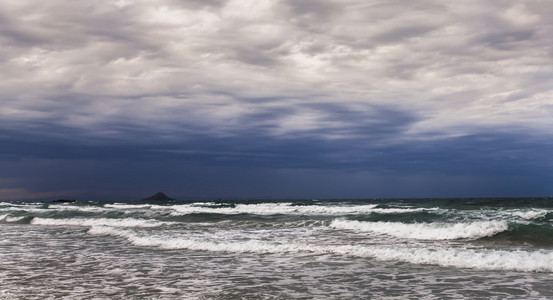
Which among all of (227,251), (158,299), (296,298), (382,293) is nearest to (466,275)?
(382,293)

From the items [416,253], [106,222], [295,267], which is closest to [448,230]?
[416,253]

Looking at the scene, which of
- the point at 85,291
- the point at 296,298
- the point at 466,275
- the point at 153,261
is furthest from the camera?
the point at 153,261

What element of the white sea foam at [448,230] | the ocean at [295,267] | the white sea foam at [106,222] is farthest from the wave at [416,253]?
the white sea foam at [106,222]

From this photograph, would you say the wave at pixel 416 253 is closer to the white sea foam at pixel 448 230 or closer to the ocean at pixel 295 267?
the ocean at pixel 295 267

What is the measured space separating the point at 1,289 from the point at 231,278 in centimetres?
510

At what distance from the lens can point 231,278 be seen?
11.7 m

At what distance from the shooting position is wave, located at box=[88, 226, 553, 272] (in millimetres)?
12561

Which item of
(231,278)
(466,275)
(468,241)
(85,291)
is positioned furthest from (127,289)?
(468,241)

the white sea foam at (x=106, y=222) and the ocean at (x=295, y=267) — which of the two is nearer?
the ocean at (x=295, y=267)

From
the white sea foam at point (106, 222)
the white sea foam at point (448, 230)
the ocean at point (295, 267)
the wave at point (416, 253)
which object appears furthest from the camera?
the white sea foam at point (106, 222)

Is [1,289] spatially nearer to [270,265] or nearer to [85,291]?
[85,291]

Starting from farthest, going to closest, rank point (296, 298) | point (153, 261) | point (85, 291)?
point (153, 261), point (85, 291), point (296, 298)

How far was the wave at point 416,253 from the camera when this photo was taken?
12.6 m

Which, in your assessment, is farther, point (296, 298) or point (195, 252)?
point (195, 252)
